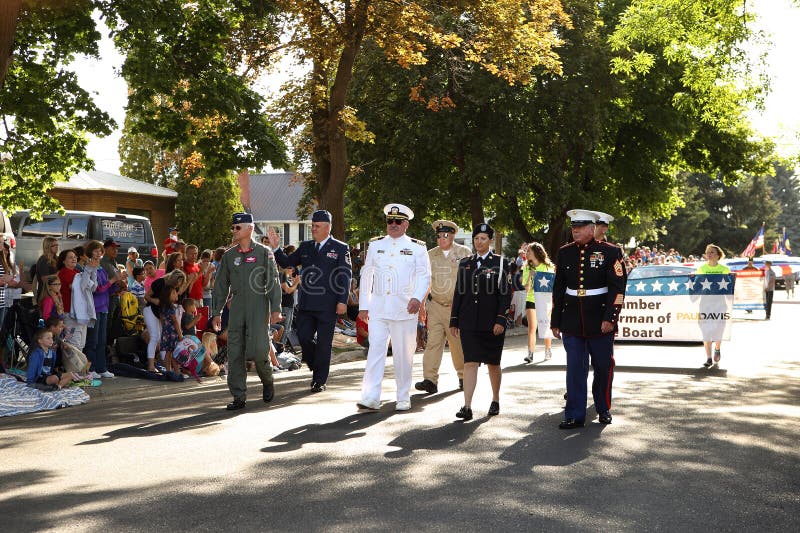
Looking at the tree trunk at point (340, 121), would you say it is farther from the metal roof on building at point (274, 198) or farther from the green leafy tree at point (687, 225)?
the metal roof on building at point (274, 198)

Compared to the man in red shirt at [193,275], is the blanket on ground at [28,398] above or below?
below

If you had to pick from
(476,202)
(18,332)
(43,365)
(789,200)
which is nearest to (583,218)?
(43,365)

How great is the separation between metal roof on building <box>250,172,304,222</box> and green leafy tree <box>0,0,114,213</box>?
70.5 m

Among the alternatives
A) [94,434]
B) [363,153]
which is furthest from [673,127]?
[94,434]

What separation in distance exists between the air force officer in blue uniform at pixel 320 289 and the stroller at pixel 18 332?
400cm

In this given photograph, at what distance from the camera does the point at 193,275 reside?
1514cm

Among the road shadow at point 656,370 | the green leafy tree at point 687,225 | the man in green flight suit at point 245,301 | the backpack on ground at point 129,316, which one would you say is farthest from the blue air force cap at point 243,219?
the green leafy tree at point 687,225

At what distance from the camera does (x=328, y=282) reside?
11.6 m

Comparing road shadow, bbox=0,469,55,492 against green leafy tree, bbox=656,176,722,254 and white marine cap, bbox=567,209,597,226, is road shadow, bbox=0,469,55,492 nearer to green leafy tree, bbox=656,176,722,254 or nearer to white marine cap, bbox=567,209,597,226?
white marine cap, bbox=567,209,597,226

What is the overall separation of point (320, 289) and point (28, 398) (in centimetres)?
351

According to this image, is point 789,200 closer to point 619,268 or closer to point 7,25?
point 619,268

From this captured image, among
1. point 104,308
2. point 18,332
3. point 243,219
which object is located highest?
point 243,219

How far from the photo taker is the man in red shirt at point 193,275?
15.1 metres

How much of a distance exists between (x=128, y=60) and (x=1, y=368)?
703cm
